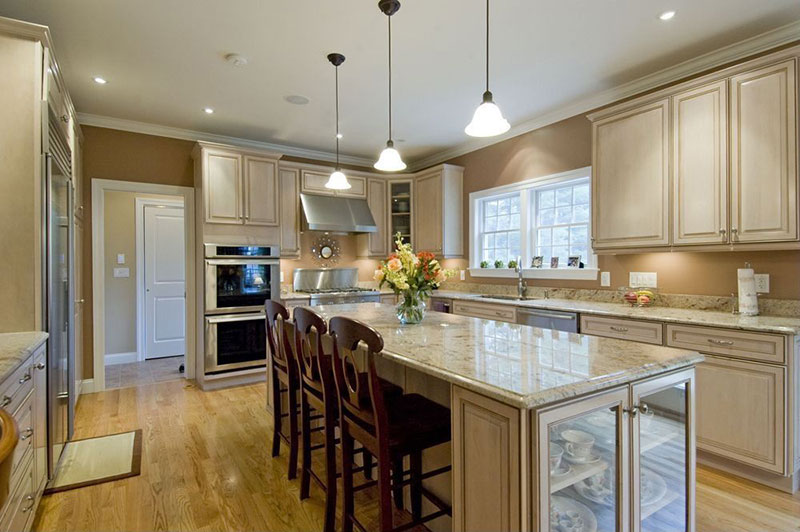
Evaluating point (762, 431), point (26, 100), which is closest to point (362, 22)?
point (26, 100)

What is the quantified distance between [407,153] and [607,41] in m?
3.18

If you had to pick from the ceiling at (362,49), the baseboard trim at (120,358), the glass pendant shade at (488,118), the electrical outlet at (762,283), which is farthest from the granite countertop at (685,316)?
the baseboard trim at (120,358)

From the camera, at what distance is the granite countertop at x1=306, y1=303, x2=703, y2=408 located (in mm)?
1229

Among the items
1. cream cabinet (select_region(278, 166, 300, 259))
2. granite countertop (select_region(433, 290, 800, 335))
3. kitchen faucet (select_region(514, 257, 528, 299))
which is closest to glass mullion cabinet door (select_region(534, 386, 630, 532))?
granite countertop (select_region(433, 290, 800, 335))

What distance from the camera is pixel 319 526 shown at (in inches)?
80.1

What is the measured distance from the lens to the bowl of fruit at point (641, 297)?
327 centimetres

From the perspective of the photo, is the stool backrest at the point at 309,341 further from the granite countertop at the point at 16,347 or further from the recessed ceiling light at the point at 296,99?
the recessed ceiling light at the point at 296,99

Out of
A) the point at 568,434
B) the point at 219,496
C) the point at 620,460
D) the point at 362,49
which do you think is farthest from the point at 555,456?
the point at 362,49

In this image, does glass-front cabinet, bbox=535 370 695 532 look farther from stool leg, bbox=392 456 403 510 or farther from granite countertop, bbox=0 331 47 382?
granite countertop, bbox=0 331 47 382

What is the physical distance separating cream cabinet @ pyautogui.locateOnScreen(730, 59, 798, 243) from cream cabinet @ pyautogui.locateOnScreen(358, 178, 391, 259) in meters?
3.76

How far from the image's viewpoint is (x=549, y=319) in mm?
3420

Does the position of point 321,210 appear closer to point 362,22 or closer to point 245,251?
point 245,251

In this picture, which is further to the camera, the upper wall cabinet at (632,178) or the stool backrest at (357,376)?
the upper wall cabinet at (632,178)

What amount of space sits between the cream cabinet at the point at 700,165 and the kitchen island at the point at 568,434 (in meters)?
1.56
